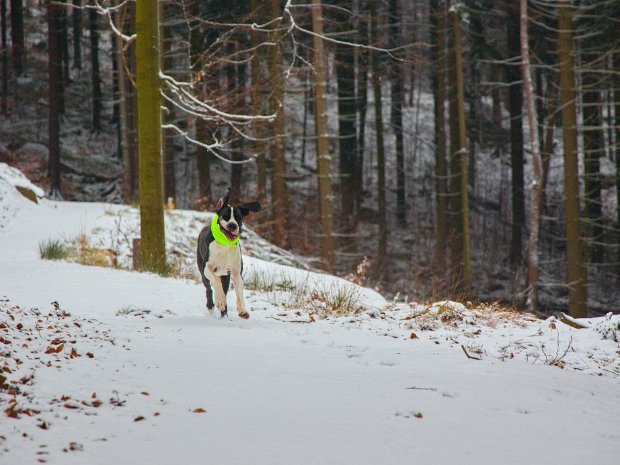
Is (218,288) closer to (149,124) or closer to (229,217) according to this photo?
(229,217)

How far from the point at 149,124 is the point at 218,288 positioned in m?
4.48

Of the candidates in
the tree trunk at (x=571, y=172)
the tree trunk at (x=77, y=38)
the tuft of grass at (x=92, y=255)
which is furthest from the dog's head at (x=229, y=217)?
the tree trunk at (x=77, y=38)

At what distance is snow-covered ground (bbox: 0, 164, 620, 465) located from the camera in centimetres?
309

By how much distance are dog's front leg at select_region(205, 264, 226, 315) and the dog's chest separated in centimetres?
4

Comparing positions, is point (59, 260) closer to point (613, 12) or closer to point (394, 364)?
point (394, 364)

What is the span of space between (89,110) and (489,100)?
26037mm

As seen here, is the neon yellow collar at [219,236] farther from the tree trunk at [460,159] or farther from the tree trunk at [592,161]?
the tree trunk at [592,161]

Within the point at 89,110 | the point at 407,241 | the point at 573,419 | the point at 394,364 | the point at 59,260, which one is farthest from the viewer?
the point at 89,110

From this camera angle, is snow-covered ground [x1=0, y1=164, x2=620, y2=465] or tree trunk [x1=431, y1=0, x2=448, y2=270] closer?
snow-covered ground [x1=0, y1=164, x2=620, y2=465]

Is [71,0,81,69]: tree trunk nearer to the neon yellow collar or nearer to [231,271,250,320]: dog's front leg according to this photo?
the neon yellow collar

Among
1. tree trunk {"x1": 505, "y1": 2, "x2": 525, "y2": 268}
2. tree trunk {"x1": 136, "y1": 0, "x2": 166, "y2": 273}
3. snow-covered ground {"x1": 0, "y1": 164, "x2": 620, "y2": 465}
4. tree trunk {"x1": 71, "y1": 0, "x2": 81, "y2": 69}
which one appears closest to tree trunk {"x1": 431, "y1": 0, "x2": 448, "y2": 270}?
tree trunk {"x1": 505, "y1": 2, "x2": 525, "y2": 268}

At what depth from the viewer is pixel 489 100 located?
42.8m

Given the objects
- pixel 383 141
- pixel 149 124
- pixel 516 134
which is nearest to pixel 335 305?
pixel 149 124

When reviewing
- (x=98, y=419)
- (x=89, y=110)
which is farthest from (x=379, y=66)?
(x=98, y=419)
